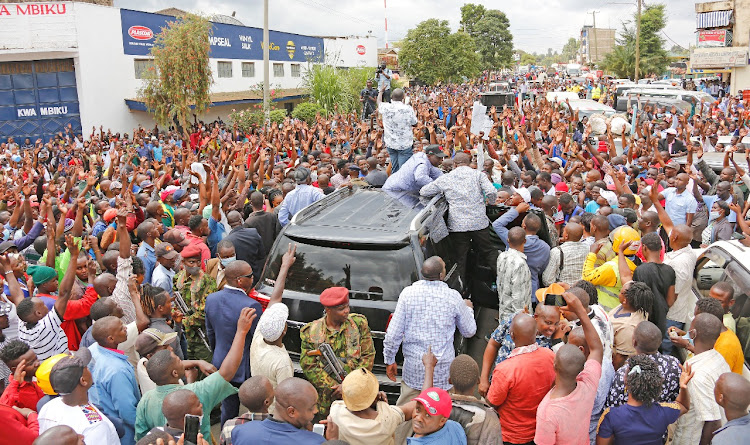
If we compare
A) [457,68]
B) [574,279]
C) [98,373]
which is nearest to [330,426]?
[98,373]

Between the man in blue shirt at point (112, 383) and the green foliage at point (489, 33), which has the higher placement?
the green foliage at point (489, 33)

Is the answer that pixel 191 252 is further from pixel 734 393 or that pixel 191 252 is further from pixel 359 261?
pixel 734 393

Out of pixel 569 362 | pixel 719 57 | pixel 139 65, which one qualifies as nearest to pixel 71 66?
pixel 139 65

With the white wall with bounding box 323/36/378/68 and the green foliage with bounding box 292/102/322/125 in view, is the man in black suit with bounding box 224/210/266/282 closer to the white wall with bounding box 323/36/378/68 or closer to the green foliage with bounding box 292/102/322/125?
A: the green foliage with bounding box 292/102/322/125

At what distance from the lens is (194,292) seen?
4.89 metres

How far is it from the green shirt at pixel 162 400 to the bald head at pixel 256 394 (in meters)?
0.42

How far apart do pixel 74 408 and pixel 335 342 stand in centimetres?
160

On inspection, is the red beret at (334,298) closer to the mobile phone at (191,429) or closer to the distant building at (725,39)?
the mobile phone at (191,429)

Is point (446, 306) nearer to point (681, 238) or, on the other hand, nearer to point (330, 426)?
point (330, 426)

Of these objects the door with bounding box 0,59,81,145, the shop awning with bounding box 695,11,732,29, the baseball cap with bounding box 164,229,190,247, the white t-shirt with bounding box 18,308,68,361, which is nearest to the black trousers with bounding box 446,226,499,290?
the baseball cap with bounding box 164,229,190,247

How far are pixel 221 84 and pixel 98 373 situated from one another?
1242 inches

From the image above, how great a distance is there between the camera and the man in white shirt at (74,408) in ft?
10.5

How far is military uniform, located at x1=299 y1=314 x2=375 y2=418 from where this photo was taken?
4.02 meters

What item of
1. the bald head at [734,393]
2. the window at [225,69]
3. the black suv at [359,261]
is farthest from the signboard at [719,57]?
the bald head at [734,393]
